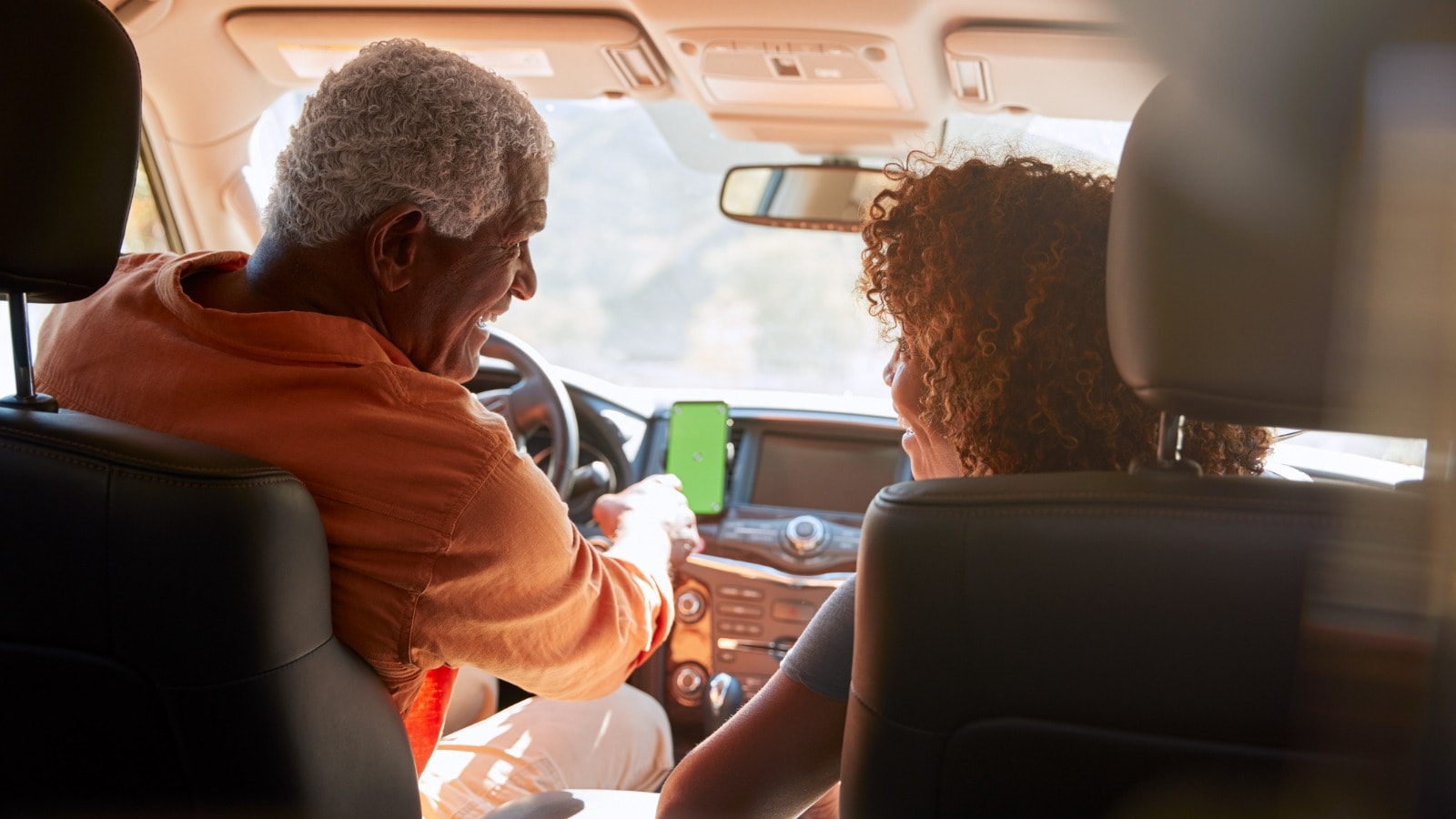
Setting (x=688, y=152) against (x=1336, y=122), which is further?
(x=688, y=152)

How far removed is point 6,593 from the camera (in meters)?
1.28

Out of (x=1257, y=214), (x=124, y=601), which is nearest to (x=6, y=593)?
(x=124, y=601)

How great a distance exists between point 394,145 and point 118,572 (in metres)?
0.64

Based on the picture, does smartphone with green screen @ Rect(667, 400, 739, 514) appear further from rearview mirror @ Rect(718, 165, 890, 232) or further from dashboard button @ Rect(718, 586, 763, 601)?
rearview mirror @ Rect(718, 165, 890, 232)

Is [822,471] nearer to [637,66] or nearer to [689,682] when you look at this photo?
[689,682]

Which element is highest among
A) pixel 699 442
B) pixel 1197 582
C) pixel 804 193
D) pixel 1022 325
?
pixel 804 193

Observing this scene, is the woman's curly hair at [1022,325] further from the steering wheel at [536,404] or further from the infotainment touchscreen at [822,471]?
the infotainment touchscreen at [822,471]

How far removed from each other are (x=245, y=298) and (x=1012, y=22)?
1626 millimetres

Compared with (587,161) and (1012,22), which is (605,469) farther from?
(587,161)

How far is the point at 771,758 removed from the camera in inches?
60.7

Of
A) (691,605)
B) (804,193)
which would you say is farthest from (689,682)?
(804,193)

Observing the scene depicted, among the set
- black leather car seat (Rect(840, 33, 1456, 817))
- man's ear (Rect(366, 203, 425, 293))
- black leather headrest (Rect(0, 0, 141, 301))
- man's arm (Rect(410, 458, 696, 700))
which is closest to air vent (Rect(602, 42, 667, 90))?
man's ear (Rect(366, 203, 425, 293))

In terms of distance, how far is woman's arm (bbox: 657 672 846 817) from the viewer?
1.54 m

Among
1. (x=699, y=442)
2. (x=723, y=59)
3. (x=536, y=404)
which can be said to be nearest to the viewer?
(x=723, y=59)
